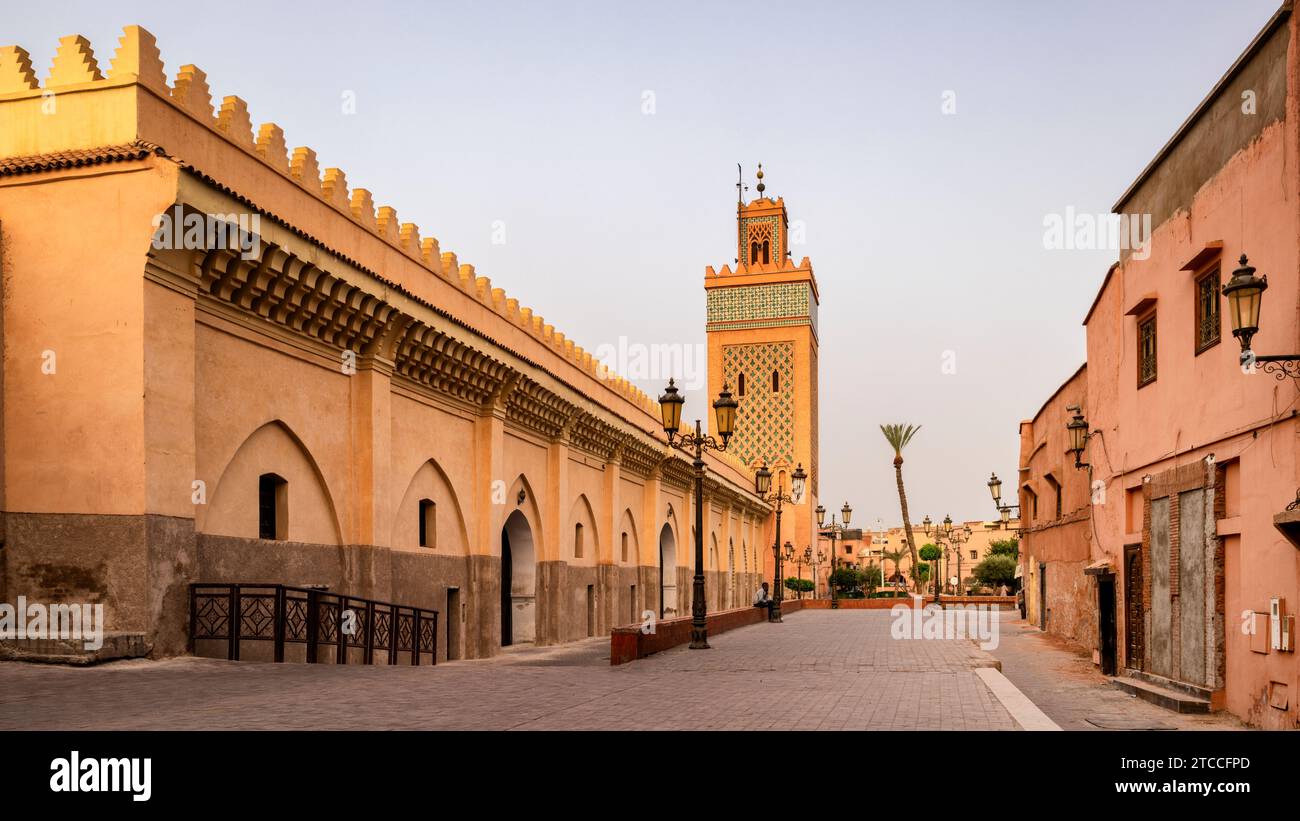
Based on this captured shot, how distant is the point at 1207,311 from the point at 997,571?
186 ft

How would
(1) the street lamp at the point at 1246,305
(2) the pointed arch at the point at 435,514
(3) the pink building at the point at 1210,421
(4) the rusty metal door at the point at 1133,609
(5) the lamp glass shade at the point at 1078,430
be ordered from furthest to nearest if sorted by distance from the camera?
1. (5) the lamp glass shade at the point at 1078,430
2. (2) the pointed arch at the point at 435,514
3. (4) the rusty metal door at the point at 1133,609
4. (3) the pink building at the point at 1210,421
5. (1) the street lamp at the point at 1246,305

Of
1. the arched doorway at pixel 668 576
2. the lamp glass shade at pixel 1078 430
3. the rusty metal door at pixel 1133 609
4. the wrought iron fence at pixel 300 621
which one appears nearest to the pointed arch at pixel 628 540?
the arched doorway at pixel 668 576

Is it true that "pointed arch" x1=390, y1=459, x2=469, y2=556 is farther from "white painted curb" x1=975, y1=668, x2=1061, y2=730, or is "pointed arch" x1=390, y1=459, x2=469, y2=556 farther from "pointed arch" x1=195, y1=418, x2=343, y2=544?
"white painted curb" x1=975, y1=668, x2=1061, y2=730

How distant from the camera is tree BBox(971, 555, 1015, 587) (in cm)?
6469

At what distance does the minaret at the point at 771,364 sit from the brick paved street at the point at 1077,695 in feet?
92.8

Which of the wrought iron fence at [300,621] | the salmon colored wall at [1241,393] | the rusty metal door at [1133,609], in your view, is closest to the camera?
the salmon colored wall at [1241,393]

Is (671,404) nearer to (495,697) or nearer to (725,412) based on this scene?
(725,412)

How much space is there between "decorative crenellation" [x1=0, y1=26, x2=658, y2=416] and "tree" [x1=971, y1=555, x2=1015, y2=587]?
51.5 meters

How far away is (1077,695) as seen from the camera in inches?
576

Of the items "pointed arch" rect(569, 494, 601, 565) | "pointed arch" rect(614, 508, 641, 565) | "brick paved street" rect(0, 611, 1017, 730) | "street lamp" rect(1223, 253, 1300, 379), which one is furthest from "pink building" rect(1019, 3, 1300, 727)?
"pointed arch" rect(614, 508, 641, 565)

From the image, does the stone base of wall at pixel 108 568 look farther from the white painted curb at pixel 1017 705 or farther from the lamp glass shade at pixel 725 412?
the lamp glass shade at pixel 725 412

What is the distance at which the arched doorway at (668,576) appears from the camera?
34.2 metres
